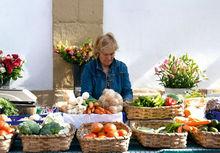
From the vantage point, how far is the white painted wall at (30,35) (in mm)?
6625

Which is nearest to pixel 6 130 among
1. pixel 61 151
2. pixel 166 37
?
pixel 61 151

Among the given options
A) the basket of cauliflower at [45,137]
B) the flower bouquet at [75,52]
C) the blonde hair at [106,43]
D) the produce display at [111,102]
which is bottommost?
the basket of cauliflower at [45,137]

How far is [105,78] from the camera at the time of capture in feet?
16.4

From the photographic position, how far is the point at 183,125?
11.6 ft

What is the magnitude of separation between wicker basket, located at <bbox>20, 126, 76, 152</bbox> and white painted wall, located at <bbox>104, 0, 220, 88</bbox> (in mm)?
3727

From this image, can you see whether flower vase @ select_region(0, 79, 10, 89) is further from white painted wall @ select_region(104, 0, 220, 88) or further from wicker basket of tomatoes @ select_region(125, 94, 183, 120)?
wicker basket of tomatoes @ select_region(125, 94, 183, 120)

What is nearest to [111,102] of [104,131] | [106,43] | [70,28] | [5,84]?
[104,131]

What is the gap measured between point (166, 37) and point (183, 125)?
3.55 m

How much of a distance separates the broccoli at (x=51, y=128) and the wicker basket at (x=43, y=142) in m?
0.06

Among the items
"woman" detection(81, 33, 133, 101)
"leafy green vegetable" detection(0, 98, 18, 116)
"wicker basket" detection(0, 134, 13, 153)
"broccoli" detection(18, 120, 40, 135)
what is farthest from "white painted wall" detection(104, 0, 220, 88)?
"wicker basket" detection(0, 134, 13, 153)

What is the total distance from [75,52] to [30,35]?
27.8 inches

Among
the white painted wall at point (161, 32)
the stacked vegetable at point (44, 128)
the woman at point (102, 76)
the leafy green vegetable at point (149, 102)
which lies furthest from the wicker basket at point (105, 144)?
the white painted wall at point (161, 32)

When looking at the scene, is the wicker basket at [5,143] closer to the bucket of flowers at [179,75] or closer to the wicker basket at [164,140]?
the wicker basket at [164,140]

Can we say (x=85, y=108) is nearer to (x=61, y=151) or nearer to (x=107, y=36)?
(x=61, y=151)
